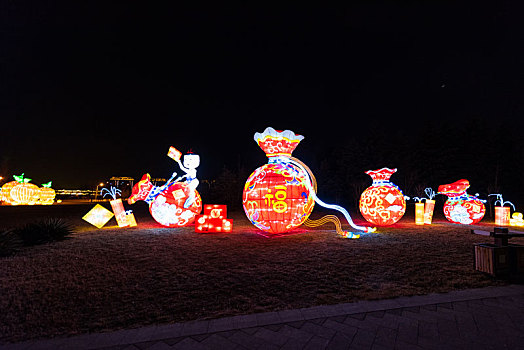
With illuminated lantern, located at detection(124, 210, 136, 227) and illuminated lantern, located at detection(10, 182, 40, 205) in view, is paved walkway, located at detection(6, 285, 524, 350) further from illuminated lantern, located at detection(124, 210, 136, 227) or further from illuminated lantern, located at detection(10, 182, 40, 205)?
illuminated lantern, located at detection(10, 182, 40, 205)

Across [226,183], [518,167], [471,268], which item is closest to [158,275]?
[471,268]

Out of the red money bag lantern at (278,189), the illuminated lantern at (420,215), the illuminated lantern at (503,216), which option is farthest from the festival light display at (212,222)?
the illuminated lantern at (503,216)

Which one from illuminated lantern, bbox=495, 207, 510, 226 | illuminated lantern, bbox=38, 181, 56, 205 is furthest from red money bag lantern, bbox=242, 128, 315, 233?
illuminated lantern, bbox=38, 181, 56, 205

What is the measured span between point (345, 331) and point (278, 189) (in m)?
5.38

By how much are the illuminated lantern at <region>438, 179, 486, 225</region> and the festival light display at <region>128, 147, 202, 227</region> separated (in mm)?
10975

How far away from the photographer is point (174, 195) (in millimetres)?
10570

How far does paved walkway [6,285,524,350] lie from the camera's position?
279 cm

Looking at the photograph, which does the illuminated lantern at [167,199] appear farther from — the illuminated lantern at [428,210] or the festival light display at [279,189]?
the illuminated lantern at [428,210]

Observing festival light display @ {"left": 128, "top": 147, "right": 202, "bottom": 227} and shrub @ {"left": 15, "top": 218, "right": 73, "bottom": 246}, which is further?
festival light display @ {"left": 128, "top": 147, "right": 202, "bottom": 227}

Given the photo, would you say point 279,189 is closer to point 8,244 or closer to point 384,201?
point 384,201

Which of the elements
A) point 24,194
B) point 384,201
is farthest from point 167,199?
point 24,194

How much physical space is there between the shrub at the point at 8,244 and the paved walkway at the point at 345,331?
517cm

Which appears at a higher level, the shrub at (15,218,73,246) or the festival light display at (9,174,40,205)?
the festival light display at (9,174,40,205)

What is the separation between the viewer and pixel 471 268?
17.9ft
